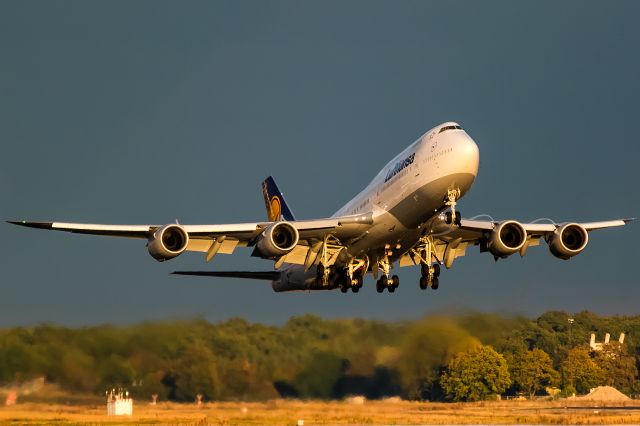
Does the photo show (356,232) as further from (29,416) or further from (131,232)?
(29,416)

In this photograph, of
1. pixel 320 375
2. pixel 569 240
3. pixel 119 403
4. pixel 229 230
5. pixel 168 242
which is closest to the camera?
pixel 168 242

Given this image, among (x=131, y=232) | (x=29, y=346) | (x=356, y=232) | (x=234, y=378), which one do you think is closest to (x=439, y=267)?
(x=356, y=232)

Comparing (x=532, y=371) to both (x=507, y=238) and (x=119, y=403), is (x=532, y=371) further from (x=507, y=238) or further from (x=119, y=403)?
(x=119, y=403)

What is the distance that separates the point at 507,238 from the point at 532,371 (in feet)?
70.8

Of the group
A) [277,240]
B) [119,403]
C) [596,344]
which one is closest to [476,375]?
[596,344]

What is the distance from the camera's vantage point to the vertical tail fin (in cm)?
5778

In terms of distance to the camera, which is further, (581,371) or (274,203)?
(581,371)

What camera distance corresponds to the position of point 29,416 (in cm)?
4081

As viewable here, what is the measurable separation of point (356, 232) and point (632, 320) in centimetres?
3771

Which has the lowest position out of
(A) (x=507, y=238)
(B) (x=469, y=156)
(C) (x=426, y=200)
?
(A) (x=507, y=238)

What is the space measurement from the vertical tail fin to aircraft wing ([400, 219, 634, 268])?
8.80 metres

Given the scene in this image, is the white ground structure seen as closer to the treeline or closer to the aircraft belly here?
the treeline

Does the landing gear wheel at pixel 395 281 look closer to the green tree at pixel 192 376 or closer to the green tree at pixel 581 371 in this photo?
the green tree at pixel 192 376

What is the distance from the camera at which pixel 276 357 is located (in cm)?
4834
